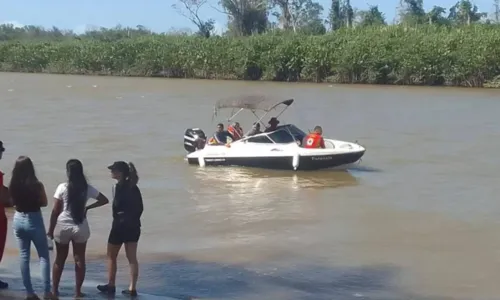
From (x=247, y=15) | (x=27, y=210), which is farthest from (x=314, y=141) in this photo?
(x=247, y=15)

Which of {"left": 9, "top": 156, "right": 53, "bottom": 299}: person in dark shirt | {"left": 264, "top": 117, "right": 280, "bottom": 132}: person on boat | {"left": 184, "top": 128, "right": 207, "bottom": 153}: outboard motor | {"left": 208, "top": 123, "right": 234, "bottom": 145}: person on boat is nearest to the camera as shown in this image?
{"left": 9, "top": 156, "right": 53, "bottom": 299}: person in dark shirt

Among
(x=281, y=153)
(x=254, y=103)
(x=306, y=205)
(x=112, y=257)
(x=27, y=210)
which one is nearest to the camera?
(x=27, y=210)

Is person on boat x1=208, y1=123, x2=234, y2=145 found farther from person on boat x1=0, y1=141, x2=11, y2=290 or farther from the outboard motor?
person on boat x1=0, y1=141, x2=11, y2=290

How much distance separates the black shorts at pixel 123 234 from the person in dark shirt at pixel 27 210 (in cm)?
68

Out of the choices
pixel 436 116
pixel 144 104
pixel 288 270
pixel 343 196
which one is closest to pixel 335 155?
pixel 343 196

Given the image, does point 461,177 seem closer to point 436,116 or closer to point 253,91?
point 436,116

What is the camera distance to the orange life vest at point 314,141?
70.4 ft

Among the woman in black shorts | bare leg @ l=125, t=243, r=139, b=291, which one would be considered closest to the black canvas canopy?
bare leg @ l=125, t=243, r=139, b=291

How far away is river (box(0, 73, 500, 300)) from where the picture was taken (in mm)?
12047

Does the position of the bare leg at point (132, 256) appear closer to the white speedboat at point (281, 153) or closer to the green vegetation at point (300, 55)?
the white speedboat at point (281, 153)

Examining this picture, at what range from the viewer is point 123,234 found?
896cm

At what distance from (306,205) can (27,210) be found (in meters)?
10.3

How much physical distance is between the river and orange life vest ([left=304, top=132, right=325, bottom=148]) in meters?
0.68

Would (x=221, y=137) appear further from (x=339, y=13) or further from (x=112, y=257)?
(x=339, y=13)
